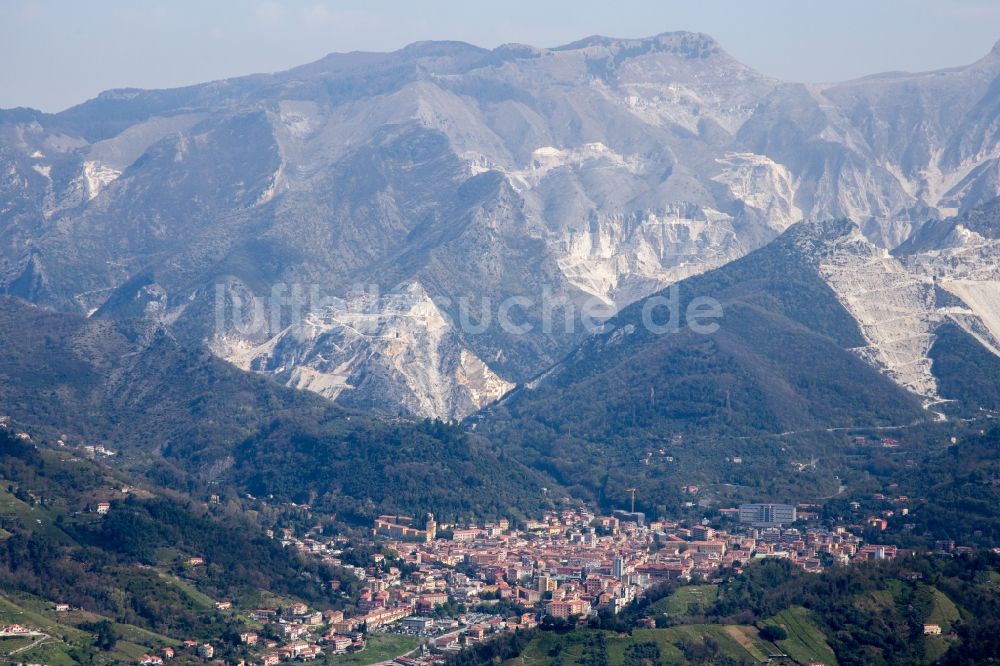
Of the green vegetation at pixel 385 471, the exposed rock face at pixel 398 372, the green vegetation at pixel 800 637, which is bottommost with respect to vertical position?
the green vegetation at pixel 800 637

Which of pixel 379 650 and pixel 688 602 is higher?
pixel 688 602

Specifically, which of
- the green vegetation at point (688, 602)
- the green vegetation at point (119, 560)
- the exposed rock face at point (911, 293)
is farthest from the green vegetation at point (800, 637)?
the exposed rock face at point (911, 293)

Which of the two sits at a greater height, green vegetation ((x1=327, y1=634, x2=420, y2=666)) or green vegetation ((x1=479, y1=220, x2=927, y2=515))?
green vegetation ((x1=479, y1=220, x2=927, y2=515))

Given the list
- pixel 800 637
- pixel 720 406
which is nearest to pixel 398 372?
pixel 720 406

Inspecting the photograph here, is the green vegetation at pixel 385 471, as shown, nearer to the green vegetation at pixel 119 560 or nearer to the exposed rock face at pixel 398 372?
the green vegetation at pixel 119 560

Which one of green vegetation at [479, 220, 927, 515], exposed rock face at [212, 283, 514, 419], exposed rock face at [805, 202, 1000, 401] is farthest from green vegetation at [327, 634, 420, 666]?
exposed rock face at [212, 283, 514, 419]

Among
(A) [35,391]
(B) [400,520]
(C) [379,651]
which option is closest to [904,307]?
(B) [400,520]

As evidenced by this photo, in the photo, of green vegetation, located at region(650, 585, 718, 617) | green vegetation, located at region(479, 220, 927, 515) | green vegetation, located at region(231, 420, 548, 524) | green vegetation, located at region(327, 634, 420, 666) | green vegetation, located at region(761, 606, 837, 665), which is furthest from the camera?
green vegetation, located at region(479, 220, 927, 515)

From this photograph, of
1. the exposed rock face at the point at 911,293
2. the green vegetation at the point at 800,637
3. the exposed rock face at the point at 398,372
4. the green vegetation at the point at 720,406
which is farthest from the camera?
the exposed rock face at the point at 398,372

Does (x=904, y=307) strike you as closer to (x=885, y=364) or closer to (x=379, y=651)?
(x=885, y=364)

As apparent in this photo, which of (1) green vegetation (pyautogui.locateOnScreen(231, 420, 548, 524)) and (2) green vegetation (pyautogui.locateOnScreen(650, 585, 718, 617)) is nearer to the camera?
(2) green vegetation (pyautogui.locateOnScreen(650, 585, 718, 617))

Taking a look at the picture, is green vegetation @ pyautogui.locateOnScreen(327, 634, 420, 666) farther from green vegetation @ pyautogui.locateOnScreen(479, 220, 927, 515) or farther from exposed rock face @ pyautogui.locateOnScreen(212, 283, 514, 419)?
exposed rock face @ pyautogui.locateOnScreen(212, 283, 514, 419)

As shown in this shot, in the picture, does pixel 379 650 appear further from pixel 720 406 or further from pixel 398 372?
pixel 398 372
